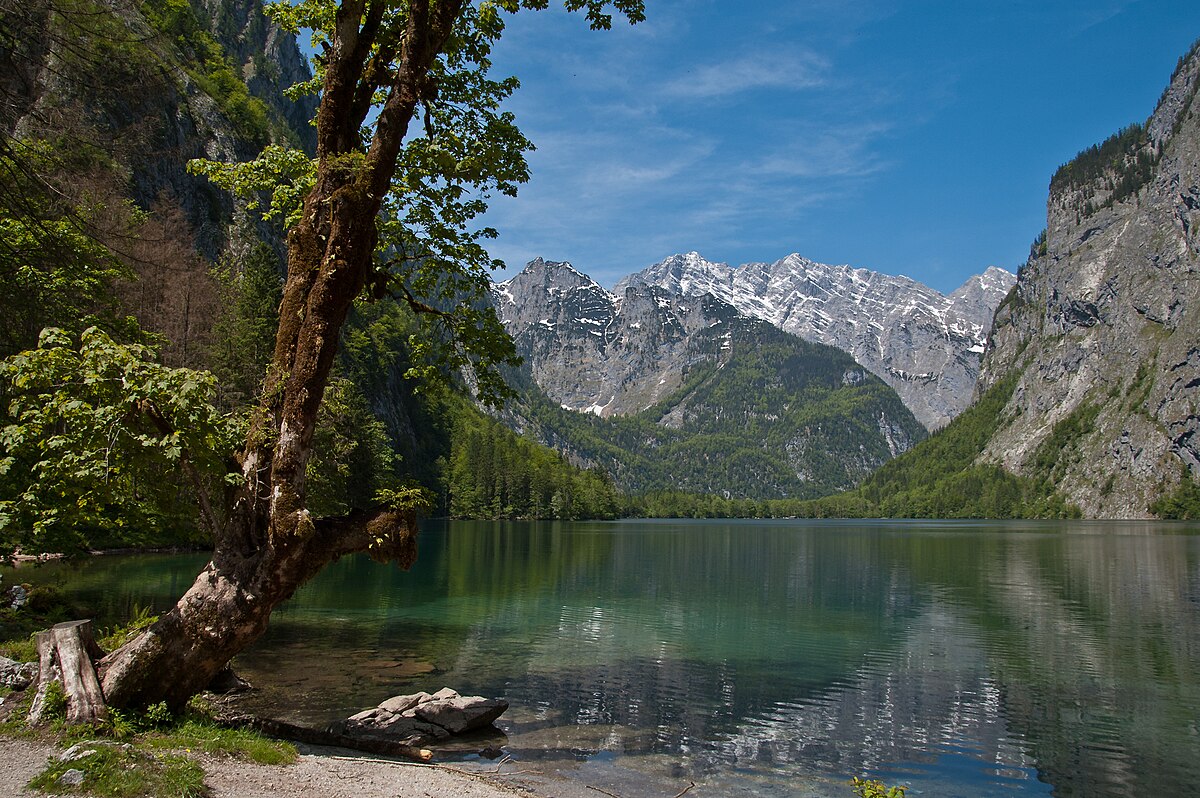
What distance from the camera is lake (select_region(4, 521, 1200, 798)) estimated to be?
59.9 feet

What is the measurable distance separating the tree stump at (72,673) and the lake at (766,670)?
755cm

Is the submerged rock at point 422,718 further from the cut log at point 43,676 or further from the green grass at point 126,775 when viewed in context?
the green grass at point 126,775

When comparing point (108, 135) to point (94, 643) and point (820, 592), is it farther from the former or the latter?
point (820, 592)

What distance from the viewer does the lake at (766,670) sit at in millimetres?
18250

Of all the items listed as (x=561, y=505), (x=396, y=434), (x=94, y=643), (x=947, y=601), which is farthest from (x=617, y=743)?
(x=561, y=505)

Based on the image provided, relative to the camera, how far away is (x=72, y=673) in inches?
484

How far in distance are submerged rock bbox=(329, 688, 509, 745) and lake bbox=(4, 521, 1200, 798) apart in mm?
940

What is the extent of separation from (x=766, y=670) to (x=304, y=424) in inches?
808

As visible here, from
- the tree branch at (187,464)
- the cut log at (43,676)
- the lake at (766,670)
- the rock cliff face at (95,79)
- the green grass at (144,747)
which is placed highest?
the rock cliff face at (95,79)

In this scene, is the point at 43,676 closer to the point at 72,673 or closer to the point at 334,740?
the point at 72,673

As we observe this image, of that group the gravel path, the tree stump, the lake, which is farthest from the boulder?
the tree stump

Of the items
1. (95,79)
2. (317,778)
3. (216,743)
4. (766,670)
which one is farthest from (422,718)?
(95,79)

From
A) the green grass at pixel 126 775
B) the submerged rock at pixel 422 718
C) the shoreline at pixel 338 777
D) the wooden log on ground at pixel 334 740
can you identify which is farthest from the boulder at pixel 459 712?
the green grass at pixel 126 775

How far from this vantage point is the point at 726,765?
17844mm
